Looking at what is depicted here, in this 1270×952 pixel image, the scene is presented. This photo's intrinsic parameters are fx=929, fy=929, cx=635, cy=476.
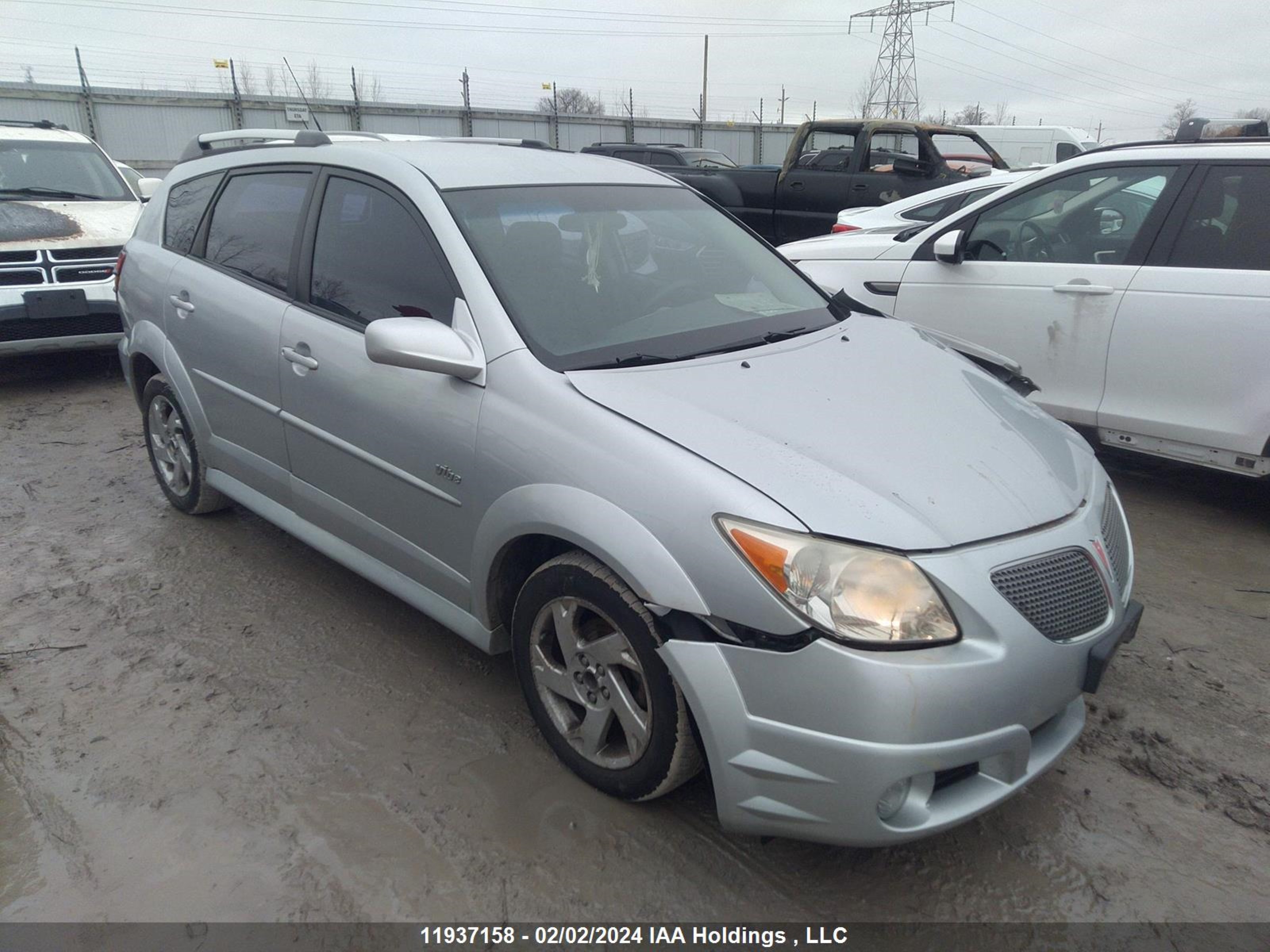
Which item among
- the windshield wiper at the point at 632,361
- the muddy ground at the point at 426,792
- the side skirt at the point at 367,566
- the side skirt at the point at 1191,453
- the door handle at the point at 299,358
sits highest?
the windshield wiper at the point at 632,361

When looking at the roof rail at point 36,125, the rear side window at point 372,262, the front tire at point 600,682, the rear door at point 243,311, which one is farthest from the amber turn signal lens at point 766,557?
the roof rail at point 36,125

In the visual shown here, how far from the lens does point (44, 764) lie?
2807 millimetres

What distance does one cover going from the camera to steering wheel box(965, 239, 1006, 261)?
16.7 feet

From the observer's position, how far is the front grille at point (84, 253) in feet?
22.5

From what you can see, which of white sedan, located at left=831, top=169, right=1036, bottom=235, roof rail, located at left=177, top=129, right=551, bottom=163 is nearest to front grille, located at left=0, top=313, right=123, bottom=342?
roof rail, located at left=177, top=129, right=551, bottom=163

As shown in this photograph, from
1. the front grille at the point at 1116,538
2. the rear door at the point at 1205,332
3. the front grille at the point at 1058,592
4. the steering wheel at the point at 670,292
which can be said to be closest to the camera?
the front grille at the point at 1058,592

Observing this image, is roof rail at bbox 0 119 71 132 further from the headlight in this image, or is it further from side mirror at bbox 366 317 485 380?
the headlight

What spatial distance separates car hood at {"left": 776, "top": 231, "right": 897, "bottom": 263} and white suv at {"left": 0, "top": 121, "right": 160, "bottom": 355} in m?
4.27

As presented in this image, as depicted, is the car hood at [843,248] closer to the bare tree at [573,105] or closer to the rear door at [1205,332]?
the rear door at [1205,332]

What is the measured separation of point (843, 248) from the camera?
19.5 ft

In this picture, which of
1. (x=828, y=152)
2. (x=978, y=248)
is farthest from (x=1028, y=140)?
(x=978, y=248)

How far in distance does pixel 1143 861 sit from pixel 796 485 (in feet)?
4.44

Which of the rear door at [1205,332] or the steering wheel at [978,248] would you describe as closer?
the rear door at [1205,332]

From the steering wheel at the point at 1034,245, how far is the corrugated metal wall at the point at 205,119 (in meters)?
17.0
